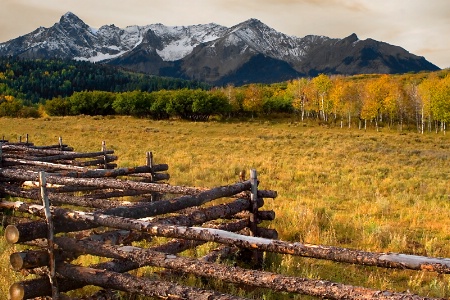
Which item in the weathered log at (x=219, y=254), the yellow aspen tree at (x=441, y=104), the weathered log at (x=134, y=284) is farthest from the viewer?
the yellow aspen tree at (x=441, y=104)

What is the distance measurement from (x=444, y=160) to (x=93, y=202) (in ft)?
98.3

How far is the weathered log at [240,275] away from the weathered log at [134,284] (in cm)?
19

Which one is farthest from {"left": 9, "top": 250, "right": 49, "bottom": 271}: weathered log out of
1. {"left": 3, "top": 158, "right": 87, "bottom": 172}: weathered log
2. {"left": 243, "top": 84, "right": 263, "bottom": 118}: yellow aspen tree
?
{"left": 243, "top": 84, "right": 263, "bottom": 118}: yellow aspen tree

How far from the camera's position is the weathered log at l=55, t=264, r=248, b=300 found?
3732 millimetres

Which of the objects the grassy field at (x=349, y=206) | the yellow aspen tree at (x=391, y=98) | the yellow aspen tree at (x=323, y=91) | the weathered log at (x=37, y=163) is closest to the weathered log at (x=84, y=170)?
the weathered log at (x=37, y=163)

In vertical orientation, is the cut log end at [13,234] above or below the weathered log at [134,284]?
above

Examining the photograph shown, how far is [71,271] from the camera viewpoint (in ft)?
14.3

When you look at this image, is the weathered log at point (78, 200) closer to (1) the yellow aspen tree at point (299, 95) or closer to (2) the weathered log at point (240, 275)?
(2) the weathered log at point (240, 275)

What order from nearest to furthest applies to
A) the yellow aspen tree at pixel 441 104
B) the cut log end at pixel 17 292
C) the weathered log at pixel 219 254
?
1. the cut log end at pixel 17 292
2. the weathered log at pixel 219 254
3. the yellow aspen tree at pixel 441 104

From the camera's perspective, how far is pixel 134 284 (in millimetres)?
4145

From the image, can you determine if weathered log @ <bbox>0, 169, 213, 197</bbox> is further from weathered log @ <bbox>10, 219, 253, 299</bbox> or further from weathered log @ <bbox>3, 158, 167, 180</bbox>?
weathered log @ <bbox>10, 219, 253, 299</bbox>

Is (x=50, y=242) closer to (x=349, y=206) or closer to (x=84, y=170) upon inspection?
(x=84, y=170)

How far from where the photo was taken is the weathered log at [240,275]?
3164 mm

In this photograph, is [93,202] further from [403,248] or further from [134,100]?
[134,100]
